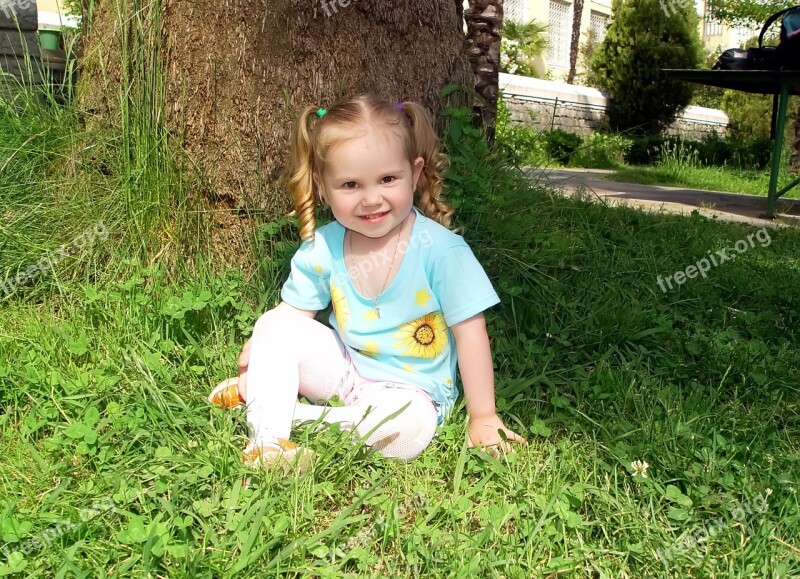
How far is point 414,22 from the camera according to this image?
9.87ft

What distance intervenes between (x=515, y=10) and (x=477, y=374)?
2390 centimetres

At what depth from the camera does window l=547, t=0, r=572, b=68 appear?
2642cm

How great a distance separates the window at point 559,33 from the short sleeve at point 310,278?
2592cm

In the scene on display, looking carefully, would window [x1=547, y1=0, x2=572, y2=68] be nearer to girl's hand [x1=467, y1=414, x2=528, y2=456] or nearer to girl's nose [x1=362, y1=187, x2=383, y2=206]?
girl's nose [x1=362, y1=187, x2=383, y2=206]

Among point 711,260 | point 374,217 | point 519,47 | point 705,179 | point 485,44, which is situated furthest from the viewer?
point 519,47

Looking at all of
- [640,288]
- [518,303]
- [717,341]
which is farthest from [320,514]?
[640,288]

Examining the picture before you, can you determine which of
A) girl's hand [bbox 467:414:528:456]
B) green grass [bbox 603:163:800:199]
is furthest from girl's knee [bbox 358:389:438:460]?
green grass [bbox 603:163:800:199]

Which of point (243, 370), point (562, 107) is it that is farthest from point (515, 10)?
point (243, 370)

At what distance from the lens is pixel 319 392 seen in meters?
2.20

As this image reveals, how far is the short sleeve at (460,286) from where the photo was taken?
80.3 inches

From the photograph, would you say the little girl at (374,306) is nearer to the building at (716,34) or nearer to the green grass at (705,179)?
the green grass at (705,179)

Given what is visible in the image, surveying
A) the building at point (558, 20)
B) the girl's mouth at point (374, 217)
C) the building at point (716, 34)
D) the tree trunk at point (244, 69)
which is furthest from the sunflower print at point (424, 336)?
the building at point (716, 34)

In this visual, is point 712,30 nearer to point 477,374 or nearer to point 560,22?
point 560,22

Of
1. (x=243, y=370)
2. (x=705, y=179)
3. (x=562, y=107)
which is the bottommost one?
(x=705, y=179)
